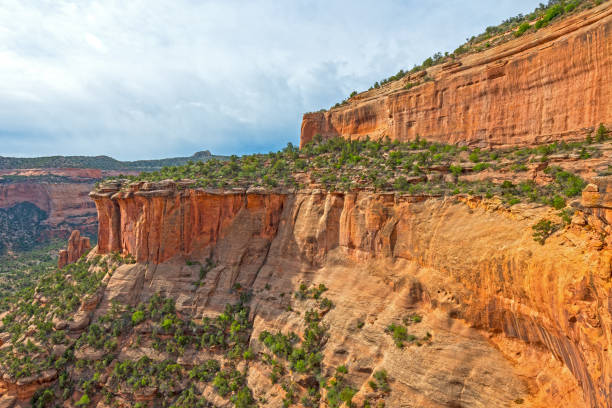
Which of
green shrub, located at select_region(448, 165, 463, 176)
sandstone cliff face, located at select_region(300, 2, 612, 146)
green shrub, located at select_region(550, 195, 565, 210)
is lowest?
green shrub, located at select_region(550, 195, 565, 210)

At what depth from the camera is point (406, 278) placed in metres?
22.7

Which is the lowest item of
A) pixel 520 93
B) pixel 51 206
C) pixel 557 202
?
pixel 51 206

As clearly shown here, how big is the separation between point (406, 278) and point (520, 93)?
1763 centimetres

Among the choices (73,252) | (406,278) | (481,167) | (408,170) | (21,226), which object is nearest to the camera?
(406,278)

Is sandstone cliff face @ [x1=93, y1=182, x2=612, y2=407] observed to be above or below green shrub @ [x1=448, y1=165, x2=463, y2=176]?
below

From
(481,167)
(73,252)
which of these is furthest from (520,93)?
(73,252)

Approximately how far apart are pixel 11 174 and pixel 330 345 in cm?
12674

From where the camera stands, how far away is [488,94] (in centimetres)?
2702

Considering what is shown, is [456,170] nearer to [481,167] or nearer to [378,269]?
[481,167]

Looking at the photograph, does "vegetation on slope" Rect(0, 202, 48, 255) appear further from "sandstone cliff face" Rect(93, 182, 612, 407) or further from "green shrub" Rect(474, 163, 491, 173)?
"green shrub" Rect(474, 163, 491, 173)

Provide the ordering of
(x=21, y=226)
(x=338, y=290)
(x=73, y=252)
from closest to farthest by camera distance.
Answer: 1. (x=338, y=290)
2. (x=73, y=252)
3. (x=21, y=226)

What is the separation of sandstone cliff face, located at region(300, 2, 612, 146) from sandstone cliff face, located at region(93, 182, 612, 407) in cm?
983

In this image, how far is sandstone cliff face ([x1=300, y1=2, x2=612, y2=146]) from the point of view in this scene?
2052 centimetres

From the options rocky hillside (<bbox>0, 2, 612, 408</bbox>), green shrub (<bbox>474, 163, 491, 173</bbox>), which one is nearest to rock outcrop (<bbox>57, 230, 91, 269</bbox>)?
rocky hillside (<bbox>0, 2, 612, 408</bbox>)
